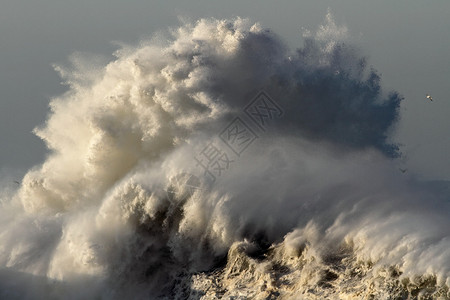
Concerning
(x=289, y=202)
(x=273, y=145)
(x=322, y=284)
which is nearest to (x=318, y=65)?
(x=273, y=145)

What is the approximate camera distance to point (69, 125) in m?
49.6

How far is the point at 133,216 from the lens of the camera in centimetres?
4191

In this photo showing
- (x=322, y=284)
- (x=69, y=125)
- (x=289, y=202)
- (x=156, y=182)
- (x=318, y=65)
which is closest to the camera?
(x=322, y=284)

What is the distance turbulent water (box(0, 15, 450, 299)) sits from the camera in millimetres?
36688

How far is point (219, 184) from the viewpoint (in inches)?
1618

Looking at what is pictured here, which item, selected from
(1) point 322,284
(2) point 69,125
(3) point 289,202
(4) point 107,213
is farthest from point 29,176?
(1) point 322,284

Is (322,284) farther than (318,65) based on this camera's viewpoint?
No

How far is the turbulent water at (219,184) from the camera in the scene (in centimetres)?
3669

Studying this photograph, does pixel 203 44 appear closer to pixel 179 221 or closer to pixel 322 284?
pixel 179 221

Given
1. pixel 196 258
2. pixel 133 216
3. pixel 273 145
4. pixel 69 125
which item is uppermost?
pixel 69 125

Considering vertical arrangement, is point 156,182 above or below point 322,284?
above

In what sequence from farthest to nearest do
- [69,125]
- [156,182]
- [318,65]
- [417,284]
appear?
[69,125], [318,65], [156,182], [417,284]

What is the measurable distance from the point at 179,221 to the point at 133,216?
2.31 metres

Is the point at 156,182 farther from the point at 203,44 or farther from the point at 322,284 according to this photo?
the point at 322,284
